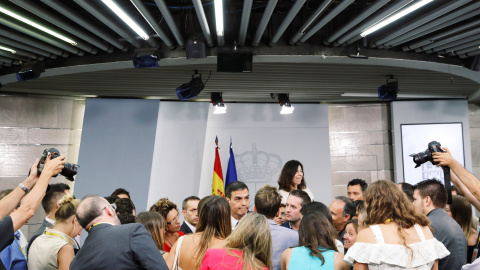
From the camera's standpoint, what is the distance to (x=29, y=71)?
6098mm

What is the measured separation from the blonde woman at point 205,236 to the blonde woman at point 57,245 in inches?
28.3

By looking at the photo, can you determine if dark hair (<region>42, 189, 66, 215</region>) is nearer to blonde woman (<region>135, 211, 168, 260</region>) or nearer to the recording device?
blonde woman (<region>135, 211, 168, 260</region>)

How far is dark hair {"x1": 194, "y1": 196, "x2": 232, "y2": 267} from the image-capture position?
3317 millimetres

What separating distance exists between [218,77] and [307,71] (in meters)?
1.22

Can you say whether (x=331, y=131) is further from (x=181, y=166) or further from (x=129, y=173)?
(x=129, y=173)

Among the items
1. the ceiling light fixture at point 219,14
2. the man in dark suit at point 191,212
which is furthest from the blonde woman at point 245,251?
the man in dark suit at point 191,212

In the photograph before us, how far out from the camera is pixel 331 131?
9.34 meters

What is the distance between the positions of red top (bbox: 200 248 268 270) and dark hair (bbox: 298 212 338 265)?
48 centimetres

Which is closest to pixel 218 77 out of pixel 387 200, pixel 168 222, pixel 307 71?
pixel 307 71

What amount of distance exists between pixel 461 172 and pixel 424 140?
19.6 ft

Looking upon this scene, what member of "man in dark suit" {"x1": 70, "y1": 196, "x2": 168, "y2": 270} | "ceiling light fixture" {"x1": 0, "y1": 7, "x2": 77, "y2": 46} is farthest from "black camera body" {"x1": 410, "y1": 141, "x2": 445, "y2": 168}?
"ceiling light fixture" {"x1": 0, "y1": 7, "x2": 77, "y2": 46}

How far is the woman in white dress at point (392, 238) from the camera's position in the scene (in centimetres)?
291

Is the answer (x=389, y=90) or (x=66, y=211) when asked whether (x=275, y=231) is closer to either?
(x=66, y=211)

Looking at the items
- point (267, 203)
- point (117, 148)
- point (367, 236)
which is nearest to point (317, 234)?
point (367, 236)
